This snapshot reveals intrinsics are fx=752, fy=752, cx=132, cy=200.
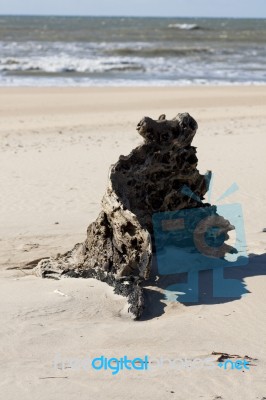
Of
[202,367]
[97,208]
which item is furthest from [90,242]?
[97,208]

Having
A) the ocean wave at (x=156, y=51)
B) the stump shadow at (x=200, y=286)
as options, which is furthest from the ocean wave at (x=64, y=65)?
the stump shadow at (x=200, y=286)

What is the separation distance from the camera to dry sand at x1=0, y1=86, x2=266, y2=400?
475cm

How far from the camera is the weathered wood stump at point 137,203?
19.9ft

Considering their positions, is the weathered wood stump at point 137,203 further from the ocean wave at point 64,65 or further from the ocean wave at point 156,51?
the ocean wave at point 156,51

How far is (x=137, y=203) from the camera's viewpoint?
6496mm

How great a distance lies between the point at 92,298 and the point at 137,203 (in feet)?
3.32

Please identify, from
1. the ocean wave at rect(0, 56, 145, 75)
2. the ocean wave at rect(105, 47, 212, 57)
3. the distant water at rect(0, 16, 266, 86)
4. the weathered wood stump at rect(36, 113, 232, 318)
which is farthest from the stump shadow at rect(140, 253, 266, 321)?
the ocean wave at rect(105, 47, 212, 57)

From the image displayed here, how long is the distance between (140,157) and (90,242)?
86 cm

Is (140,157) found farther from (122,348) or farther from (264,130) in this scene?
(264,130)

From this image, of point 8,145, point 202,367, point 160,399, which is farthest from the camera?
point 8,145

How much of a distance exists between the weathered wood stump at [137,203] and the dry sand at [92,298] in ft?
0.69

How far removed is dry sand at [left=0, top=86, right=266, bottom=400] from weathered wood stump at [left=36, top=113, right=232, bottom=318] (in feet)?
0.69

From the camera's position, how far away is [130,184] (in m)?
6.40

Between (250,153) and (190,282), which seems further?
(250,153)
